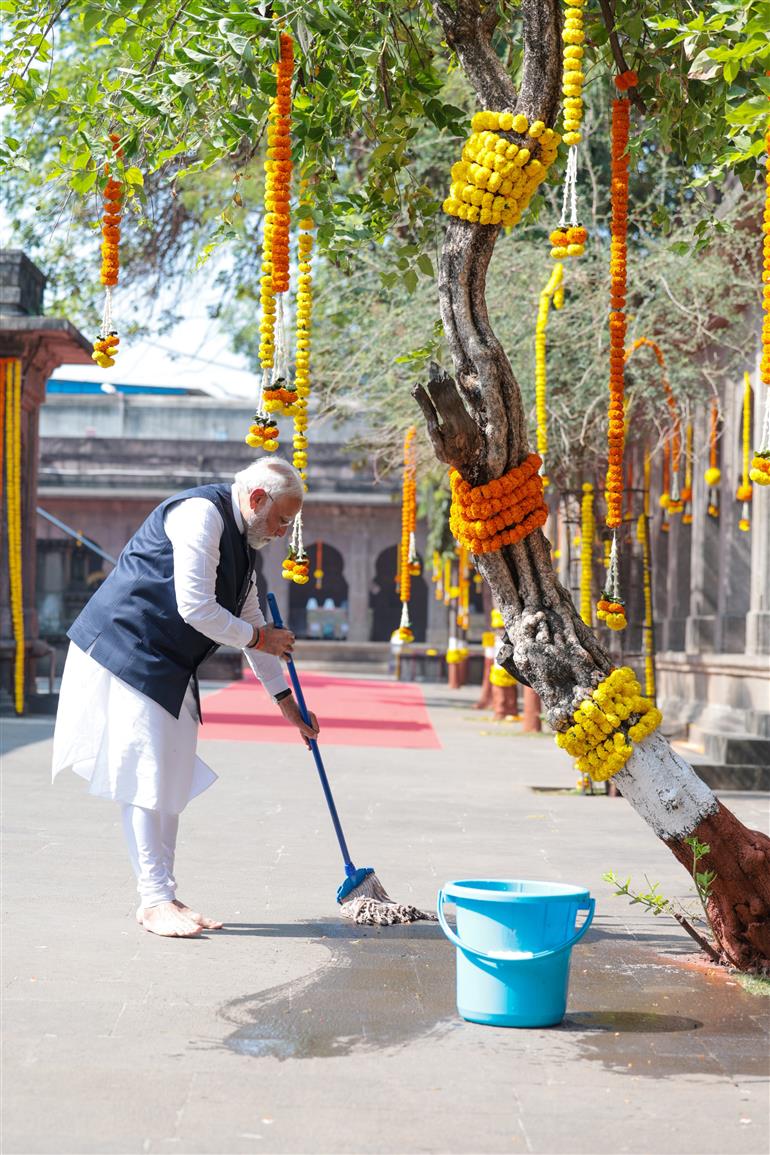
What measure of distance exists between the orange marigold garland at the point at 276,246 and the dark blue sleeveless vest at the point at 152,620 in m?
0.46

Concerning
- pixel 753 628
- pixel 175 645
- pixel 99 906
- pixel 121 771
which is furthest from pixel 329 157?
pixel 753 628

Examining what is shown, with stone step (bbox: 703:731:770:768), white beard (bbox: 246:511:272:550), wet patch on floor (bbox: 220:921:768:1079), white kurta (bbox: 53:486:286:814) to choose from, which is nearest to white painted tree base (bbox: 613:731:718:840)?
wet patch on floor (bbox: 220:921:768:1079)

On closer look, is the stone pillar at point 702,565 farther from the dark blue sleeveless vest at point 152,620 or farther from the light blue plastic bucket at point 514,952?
the light blue plastic bucket at point 514,952

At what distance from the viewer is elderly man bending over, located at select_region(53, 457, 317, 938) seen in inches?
226

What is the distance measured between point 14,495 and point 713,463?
7.22 metres

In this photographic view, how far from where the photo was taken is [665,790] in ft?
18.0

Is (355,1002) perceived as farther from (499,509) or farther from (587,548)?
(587,548)

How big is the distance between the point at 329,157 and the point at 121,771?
118 inches

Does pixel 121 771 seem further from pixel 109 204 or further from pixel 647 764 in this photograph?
pixel 109 204

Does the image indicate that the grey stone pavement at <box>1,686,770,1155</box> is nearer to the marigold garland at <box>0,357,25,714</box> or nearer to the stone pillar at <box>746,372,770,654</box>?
the stone pillar at <box>746,372,770,654</box>

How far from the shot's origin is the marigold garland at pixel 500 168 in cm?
557

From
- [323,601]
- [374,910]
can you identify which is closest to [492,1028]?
[374,910]

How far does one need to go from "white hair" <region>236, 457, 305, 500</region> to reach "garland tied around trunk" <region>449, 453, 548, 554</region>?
631 millimetres

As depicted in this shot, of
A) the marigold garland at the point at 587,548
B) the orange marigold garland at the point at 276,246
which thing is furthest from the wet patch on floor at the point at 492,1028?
the marigold garland at the point at 587,548
